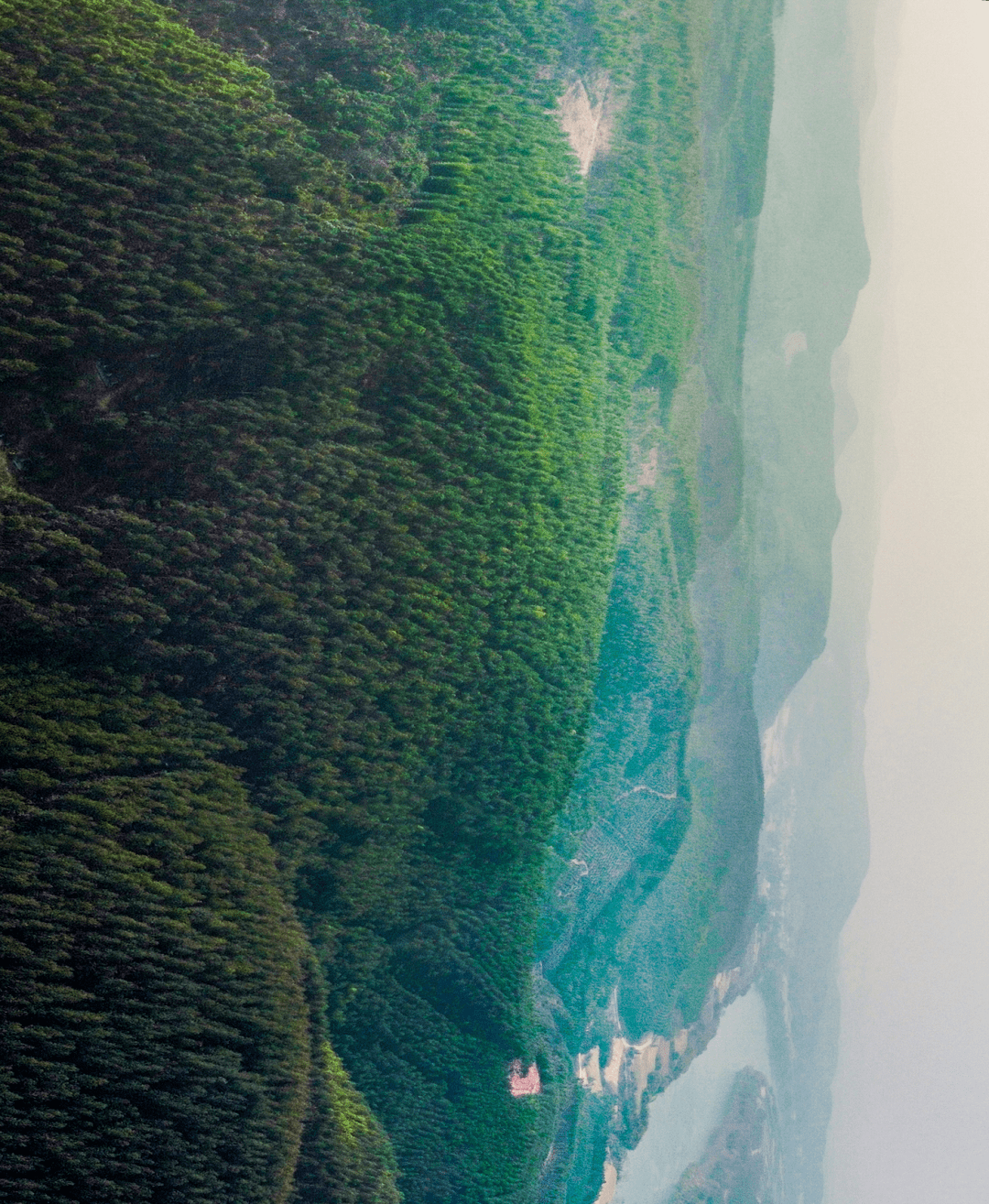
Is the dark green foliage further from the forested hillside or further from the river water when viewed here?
the river water

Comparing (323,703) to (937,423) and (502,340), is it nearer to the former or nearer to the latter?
(502,340)

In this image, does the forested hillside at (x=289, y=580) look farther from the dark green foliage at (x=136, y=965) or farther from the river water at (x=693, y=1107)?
the river water at (x=693, y=1107)

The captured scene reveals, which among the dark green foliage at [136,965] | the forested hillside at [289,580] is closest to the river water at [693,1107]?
the forested hillside at [289,580]

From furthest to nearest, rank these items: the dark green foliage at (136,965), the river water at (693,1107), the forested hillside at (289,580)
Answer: the river water at (693,1107) < the forested hillside at (289,580) < the dark green foliage at (136,965)

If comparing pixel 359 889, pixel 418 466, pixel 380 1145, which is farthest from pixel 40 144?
pixel 380 1145

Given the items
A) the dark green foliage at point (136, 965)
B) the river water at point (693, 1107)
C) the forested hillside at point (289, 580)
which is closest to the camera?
the dark green foliage at point (136, 965)

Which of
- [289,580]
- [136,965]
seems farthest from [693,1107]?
[289,580]

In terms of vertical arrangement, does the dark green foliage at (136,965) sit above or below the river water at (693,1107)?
above
